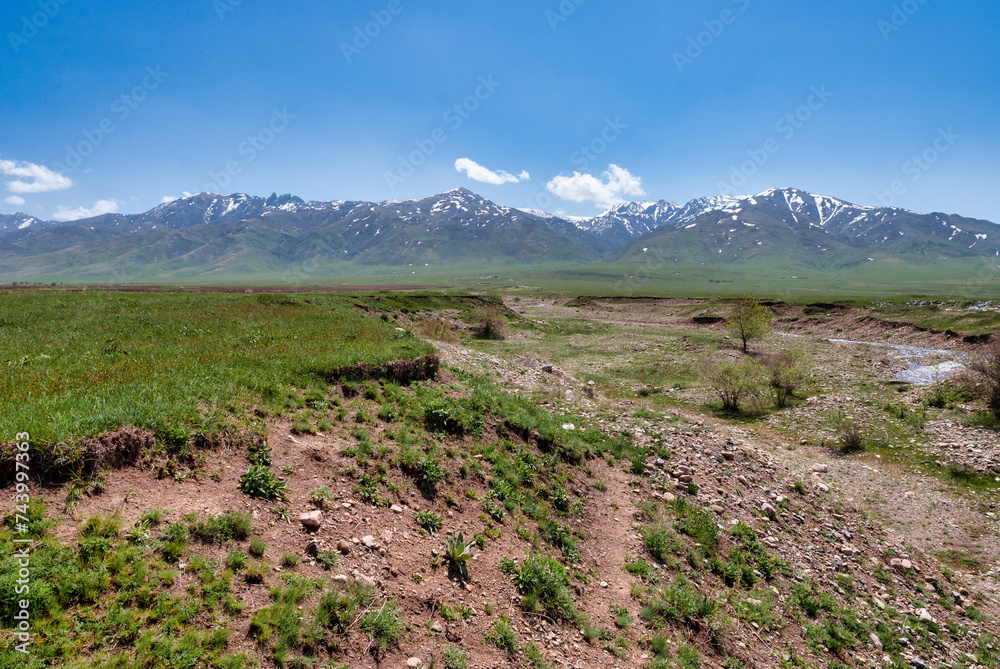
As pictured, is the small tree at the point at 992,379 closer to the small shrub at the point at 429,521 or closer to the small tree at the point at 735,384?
the small tree at the point at 735,384

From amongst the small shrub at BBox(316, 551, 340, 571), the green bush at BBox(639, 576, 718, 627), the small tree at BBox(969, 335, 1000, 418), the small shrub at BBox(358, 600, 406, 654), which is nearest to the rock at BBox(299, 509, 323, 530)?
the small shrub at BBox(316, 551, 340, 571)

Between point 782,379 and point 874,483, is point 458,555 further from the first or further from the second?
point 782,379

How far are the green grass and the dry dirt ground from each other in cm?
155

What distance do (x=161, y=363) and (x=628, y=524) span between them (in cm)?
1719

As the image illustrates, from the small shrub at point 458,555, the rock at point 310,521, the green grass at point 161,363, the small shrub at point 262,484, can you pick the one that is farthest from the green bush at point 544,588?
the green grass at point 161,363

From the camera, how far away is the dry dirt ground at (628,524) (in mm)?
8469

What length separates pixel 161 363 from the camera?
576 inches

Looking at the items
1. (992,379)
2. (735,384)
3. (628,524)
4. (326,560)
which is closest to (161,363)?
(326,560)

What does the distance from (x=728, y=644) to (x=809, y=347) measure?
60019 millimetres

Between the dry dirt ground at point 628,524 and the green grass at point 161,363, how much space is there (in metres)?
1.55

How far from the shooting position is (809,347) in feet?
185

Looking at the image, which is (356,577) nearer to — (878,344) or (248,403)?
(248,403)

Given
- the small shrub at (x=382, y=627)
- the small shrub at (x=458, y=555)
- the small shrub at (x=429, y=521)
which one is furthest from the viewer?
the small shrub at (x=429, y=521)

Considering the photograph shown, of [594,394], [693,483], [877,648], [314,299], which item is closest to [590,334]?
[594,394]
